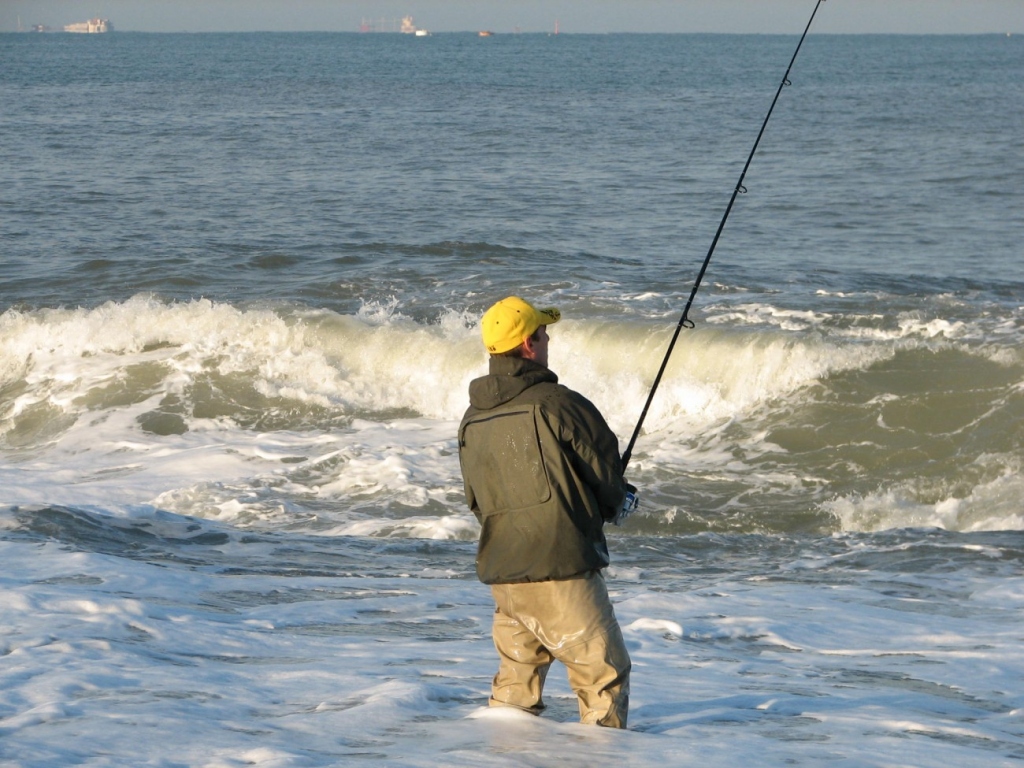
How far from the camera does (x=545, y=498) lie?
136 inches

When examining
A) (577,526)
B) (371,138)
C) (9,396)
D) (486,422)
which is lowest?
(9,396)

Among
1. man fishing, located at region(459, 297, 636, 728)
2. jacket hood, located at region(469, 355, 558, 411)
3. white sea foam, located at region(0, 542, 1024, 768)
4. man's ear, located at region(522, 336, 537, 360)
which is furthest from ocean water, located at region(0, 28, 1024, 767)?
man's ear, located at region(522, 336, 537, 360)

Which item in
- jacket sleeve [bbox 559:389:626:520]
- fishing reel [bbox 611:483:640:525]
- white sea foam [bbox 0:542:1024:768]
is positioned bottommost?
white sea foam [bbox 0:542:1024:768]

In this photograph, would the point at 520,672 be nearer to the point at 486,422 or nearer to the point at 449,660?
the point at 486,422

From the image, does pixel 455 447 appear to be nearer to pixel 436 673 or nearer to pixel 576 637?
pixel 436 673

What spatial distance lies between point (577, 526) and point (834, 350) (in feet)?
27.4

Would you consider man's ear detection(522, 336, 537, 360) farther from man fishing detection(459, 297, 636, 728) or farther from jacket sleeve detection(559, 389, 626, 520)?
jacket sleeve detection(559, 389, 626, 520)

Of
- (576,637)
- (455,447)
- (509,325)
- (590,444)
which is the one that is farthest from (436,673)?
(455,447)

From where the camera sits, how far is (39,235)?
18688 millimetres

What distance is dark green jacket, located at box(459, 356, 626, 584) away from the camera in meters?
3.40

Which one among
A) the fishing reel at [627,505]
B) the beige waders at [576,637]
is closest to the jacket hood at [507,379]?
the fishing reel at [627,505]

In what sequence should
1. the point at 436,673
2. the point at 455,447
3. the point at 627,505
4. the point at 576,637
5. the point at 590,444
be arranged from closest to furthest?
1. the point at 590,444
2. the point at 576,637
3. the point at 627,505
4. the point at 436,673
5. the point at 455,447

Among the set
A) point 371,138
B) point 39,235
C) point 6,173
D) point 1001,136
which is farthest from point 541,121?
point 39,235

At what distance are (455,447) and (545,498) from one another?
21.4 feet
